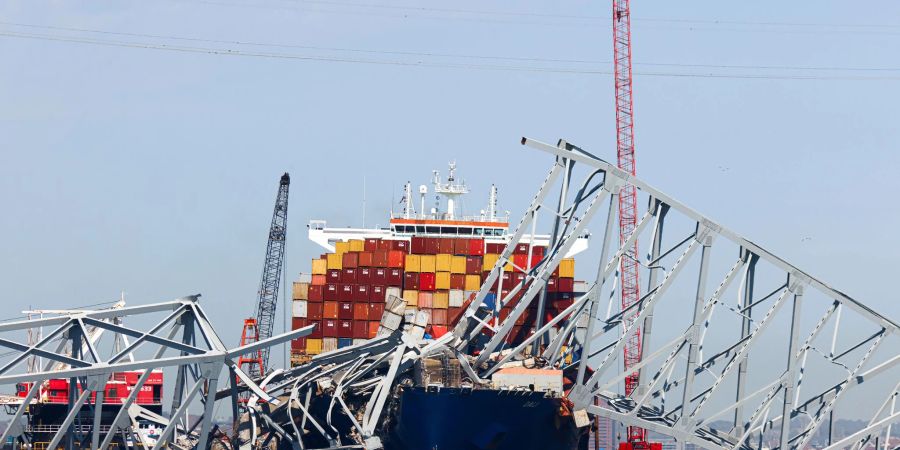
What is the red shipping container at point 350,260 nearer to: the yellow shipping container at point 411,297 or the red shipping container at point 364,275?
the red shipping container at point 364,275

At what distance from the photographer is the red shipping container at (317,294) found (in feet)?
282

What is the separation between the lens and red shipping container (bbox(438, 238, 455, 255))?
290 ft

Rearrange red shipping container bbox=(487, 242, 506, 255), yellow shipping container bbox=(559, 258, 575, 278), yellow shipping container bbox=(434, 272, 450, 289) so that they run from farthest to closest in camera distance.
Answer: red shipping container bbox=(487, 242, 506, 255) → yellow shipping container bbox=(434, 272, 450, 289) → yellow shipping container bbox=(559, 258, 575, 278)

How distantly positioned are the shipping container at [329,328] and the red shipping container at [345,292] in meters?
1.51

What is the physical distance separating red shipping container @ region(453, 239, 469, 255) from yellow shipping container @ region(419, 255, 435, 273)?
2.84 metres

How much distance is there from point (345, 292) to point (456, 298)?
729 centimetres

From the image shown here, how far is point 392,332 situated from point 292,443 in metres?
6.99

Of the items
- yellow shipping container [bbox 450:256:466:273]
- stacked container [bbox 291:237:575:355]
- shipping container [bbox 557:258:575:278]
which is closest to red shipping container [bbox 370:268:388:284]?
stacked container [bbox 291:237:575:355]

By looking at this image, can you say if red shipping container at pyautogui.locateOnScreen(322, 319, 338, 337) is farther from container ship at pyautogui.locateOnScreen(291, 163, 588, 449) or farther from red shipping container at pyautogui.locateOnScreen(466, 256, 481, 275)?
red shipping container at pyautogui.locateOnScreen(466, 256, 481, 275)

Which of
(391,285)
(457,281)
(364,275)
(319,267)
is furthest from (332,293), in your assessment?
(457,281)

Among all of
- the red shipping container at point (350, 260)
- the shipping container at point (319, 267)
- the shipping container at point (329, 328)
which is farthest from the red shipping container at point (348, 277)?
the shipping container at point (329, 328)

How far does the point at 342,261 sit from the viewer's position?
285 ft

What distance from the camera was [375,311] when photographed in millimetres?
84188

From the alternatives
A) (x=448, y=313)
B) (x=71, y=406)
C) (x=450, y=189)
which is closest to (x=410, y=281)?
(x=448, y=313)
